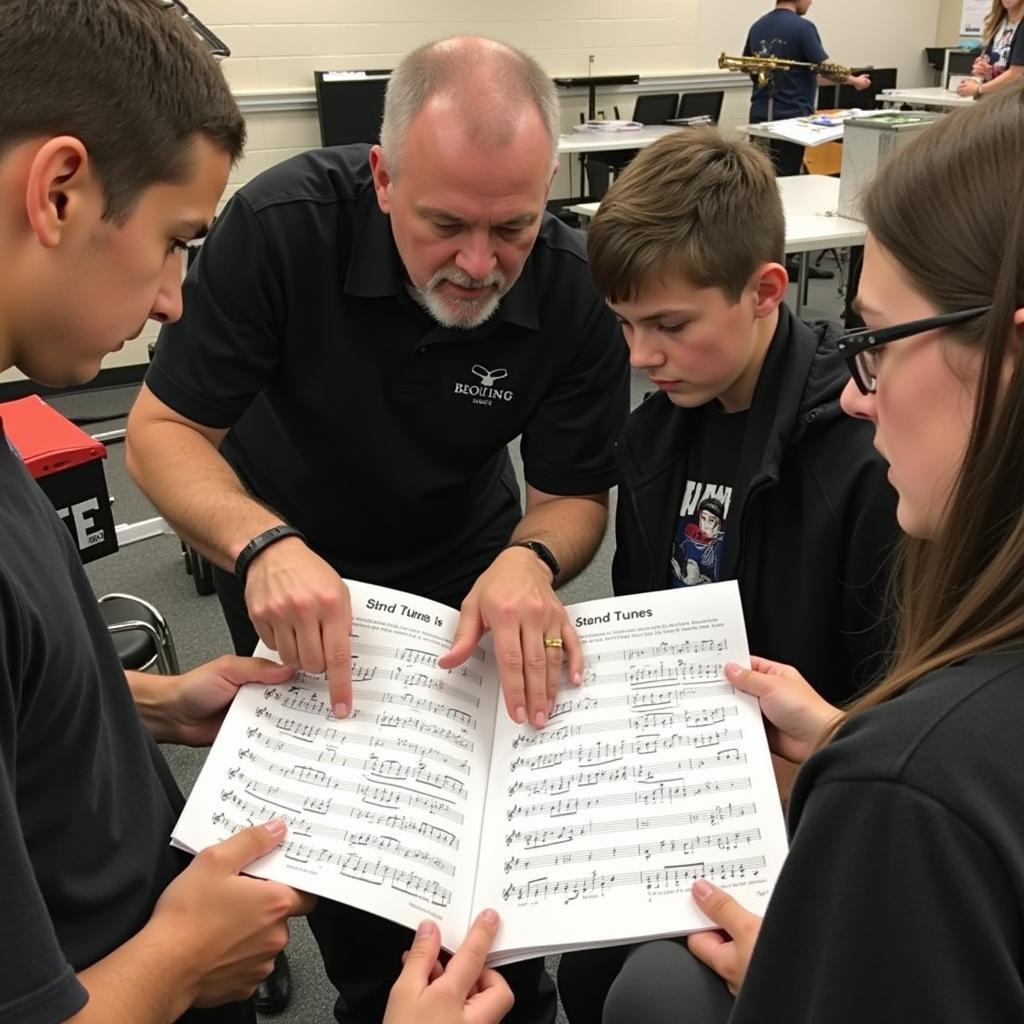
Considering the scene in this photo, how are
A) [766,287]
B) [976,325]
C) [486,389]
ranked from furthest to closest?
[486,389]
[766,287]
[976,325]

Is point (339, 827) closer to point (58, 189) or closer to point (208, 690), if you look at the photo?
point (208, 690)

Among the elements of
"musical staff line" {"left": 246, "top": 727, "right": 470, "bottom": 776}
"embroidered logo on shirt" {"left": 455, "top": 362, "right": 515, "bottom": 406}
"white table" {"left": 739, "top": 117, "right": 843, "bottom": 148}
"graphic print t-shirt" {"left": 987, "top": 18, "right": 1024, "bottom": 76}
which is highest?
"graphic print t-shirt" {"left": 987, "top": 18, "right": 1024, "bottom": 76}

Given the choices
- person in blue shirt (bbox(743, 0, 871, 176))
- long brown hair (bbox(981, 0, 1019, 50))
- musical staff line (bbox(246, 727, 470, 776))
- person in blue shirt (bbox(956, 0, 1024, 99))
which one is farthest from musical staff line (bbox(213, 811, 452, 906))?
person in blue shirt (bbox(743, 0, 871, 176))

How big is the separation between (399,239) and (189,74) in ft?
2.14

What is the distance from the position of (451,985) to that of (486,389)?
98 centimetres

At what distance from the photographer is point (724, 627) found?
1.08 meters

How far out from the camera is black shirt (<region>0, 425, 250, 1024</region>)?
682 millimetres

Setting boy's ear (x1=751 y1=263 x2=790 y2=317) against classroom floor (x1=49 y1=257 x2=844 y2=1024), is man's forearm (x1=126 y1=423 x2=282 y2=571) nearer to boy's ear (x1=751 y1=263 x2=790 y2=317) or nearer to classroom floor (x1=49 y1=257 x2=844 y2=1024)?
boy's ear (x1=751 y1=263 x2=790 y2=317)

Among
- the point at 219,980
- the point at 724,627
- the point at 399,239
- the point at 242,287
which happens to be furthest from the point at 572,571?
the point at 219,980

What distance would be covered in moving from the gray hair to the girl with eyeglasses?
702mm

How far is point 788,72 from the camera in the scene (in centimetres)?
586

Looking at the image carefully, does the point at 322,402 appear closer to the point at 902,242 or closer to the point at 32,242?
the point at 32,242

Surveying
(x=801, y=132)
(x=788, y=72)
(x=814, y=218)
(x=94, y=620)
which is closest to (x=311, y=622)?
(x=94, y=620)

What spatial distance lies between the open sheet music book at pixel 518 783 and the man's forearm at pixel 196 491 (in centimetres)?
28
